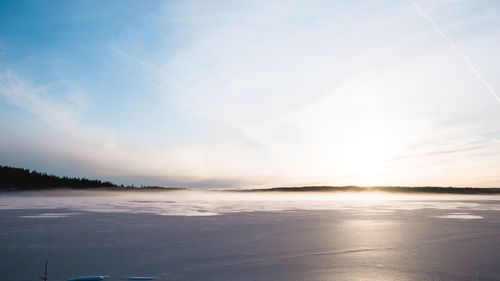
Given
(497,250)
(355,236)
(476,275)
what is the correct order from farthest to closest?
(355,236), (497,250), (476,275)

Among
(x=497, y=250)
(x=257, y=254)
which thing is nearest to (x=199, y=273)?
(x=257, y=254)

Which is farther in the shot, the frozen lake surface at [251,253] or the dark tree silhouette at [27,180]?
the dark tree silhouette at [27,180]

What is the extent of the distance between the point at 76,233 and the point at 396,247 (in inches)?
313

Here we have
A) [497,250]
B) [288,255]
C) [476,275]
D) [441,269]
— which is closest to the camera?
[476,275]

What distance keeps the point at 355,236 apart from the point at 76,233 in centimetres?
732

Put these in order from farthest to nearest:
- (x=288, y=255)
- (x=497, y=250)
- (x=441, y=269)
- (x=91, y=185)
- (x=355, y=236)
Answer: (x=91, y=185), (x=355, y=236), (x=497, y=250), (x=288, y=255), (x=441, y=269)

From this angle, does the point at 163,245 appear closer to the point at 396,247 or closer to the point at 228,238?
the point at 228,238

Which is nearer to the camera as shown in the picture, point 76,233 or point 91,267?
point 91,267

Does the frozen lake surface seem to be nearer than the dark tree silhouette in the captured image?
Yes

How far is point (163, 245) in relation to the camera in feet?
25.1

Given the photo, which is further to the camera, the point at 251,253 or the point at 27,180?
the point at 27,180

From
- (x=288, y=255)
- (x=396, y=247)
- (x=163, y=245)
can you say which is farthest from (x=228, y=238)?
(x=396, y=247)

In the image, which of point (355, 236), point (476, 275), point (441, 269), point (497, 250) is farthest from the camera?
point (355, 236)

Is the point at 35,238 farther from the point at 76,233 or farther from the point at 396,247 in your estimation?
the point at 396,247
